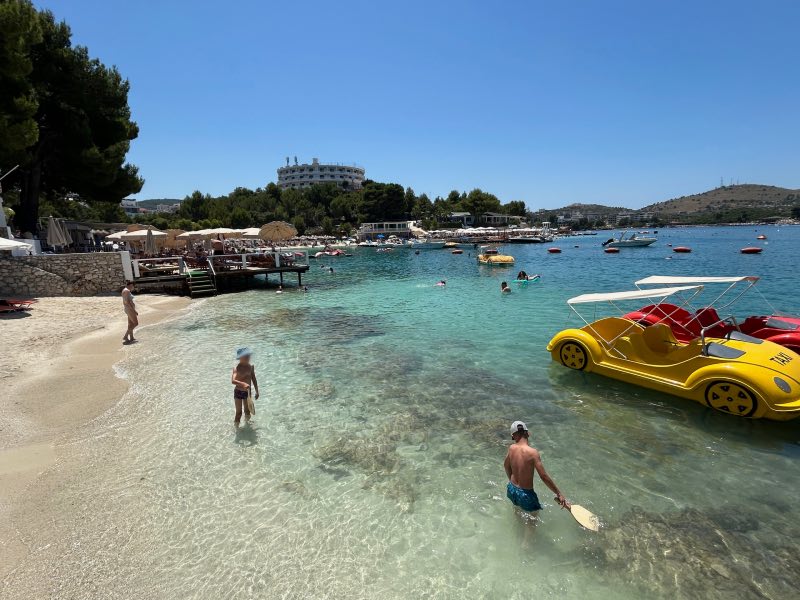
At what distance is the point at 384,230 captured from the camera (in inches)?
4697

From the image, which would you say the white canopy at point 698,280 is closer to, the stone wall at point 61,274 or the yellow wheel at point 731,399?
the yellow wheel at point 731,399

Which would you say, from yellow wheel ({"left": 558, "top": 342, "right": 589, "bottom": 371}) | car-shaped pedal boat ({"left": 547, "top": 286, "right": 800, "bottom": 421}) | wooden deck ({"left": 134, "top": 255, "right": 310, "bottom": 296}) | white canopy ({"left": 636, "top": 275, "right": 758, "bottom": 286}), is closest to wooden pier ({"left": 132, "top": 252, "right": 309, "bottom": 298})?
wooden deck ({"left": 134, "top": 255, "right": 310, "bottom": 296})

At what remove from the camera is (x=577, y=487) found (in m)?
6.07

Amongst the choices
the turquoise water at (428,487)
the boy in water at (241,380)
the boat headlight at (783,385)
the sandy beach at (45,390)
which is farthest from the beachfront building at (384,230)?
the boat headlight at (783,385)

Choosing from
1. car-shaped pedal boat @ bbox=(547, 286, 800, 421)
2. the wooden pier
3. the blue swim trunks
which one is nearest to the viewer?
the blue swim trunks

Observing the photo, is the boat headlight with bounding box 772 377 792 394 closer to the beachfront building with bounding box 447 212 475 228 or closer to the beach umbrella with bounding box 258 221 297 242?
the beach umbrella with bounding box 258 221 297 242

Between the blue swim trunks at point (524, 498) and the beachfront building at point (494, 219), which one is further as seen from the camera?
the beachfront building at point (494, 219)

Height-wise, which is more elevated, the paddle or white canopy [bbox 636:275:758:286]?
white canopy [bbox 636:275:758:286]

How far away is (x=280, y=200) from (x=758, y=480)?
13828cm

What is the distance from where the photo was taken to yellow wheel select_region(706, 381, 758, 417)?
739 centimetres

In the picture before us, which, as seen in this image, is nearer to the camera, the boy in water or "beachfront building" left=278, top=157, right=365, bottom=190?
the boy in water

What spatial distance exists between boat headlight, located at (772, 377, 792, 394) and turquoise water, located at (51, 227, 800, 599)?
0.87m

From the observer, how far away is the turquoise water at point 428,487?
4.57 meters

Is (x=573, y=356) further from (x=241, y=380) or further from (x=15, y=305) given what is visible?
(x=15, y=305)
